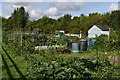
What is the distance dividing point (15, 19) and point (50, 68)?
32.7 m

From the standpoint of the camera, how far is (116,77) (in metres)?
4.92

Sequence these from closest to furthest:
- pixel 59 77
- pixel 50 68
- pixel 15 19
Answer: pixel 59 77 → pixel 50 68 → pixel 15 19

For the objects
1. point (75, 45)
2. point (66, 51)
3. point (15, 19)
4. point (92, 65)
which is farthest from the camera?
point (15, 19)

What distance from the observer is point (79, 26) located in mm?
41156

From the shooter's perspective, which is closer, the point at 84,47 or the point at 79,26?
the point at 84,47

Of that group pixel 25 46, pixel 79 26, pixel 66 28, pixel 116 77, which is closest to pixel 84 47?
pixel 25 46

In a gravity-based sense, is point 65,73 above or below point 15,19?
below

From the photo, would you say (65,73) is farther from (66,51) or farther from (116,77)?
(66,51)

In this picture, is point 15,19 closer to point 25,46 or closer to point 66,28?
point 66,28

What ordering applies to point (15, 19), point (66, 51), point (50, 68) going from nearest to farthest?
1. point (50, 68)
2. point (66, 51)
3. point (15, 19)

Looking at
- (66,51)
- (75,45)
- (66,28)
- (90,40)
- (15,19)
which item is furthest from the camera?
(66,28)

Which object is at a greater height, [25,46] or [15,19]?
[15,19]

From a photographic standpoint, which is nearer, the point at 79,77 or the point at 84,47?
the point at 79,77

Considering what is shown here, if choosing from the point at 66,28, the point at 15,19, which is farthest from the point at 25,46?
the point at 66,28
